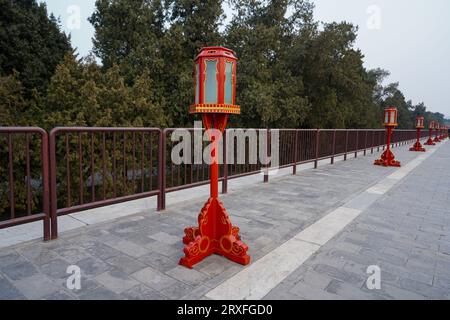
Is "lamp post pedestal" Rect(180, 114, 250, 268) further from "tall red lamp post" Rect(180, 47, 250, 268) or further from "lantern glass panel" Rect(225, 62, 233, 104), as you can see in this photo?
"lantern glass panel" Rect(225, 62, 233, 104)

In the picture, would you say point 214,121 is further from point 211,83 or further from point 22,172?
point 22,172

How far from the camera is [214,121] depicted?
9.09 ft

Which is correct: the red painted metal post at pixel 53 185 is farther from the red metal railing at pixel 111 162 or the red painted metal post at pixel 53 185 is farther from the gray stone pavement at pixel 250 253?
the gray stone pavement at pixel 250 253

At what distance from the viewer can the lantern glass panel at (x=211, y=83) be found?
8.56 ft

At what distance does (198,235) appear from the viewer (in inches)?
111

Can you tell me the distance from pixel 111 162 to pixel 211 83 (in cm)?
774

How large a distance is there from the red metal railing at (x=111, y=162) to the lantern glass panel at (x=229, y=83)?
149 centimetres

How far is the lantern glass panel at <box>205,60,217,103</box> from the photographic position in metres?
2.61

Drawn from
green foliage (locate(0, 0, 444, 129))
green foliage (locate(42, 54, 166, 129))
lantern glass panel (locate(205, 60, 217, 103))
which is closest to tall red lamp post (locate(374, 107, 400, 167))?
green foliage (locate(0, 0, 444, 129))

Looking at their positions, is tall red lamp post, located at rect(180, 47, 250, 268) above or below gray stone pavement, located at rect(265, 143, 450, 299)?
above

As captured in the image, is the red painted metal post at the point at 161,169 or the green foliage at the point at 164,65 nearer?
the red painted metal post at the point at 161,169

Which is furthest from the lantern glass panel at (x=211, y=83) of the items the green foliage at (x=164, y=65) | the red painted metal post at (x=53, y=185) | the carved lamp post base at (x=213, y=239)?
the green foliage at (x=164, y=65)

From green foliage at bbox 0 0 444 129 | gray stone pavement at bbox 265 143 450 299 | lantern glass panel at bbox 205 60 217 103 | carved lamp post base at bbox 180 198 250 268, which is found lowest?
gray stone pavement at bbox 265 143 450 299

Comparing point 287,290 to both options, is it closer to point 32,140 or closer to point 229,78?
point 229,78
